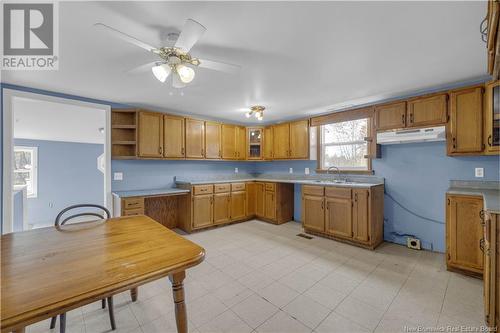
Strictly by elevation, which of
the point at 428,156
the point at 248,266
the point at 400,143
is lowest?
the point at 248,266

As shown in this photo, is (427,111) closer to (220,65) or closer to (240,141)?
(220,65)

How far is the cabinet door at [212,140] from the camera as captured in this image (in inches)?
177

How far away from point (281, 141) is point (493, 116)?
10.2 ft

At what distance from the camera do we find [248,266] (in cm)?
267

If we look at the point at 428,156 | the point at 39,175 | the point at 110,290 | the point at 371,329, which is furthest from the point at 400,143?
the point at 39,175

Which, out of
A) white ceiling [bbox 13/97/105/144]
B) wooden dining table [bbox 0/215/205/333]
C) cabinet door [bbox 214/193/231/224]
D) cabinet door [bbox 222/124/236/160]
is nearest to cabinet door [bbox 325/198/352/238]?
cabinet door [bbox 214/193/231/224]

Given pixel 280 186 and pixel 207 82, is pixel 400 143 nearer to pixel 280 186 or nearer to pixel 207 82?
pixel 280 186

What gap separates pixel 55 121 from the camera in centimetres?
432

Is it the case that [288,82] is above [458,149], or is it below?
above

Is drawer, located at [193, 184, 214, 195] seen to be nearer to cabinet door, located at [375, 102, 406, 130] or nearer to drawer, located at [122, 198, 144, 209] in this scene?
drawer, located at [122, 198, 144, 209]

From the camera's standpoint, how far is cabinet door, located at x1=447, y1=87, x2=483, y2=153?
2.50m

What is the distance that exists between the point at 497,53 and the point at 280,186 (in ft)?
11.6

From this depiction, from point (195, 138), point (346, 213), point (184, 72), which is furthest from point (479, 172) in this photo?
point (195, 138)

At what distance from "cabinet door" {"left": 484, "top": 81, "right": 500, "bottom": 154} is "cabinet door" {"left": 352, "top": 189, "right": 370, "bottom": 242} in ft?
4.42
